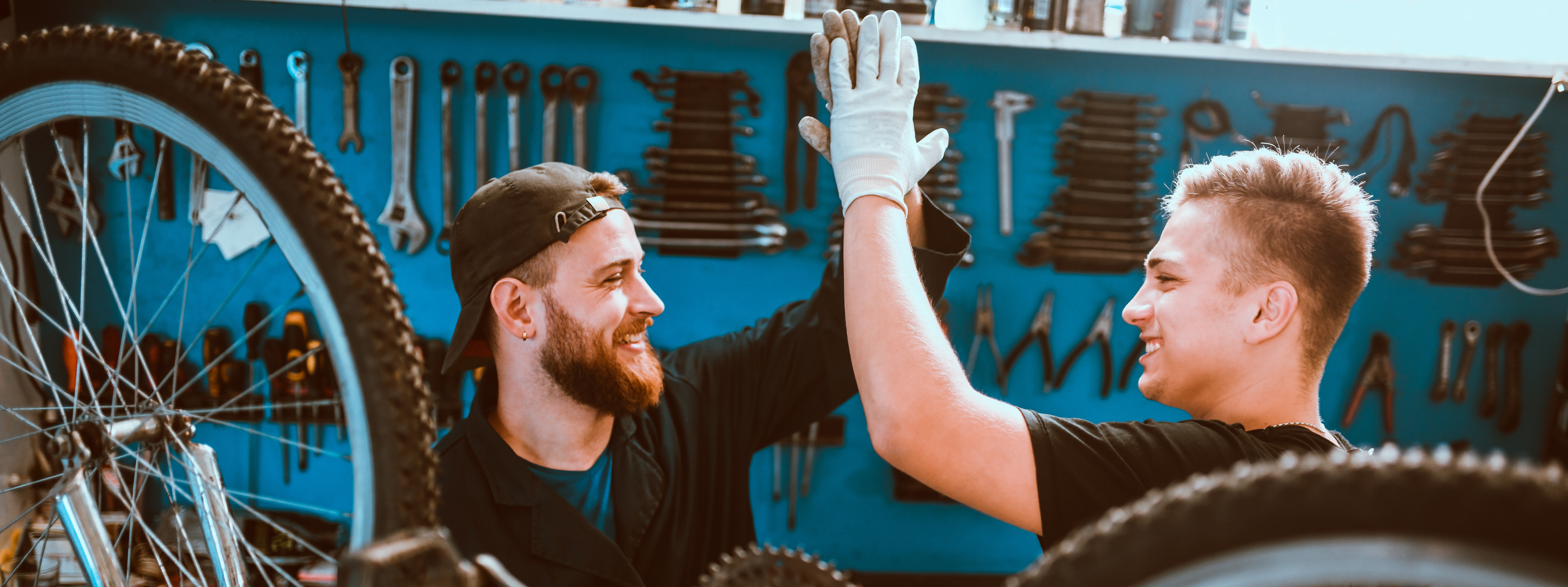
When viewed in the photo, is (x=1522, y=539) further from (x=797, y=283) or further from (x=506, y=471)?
(x=797, y=283)

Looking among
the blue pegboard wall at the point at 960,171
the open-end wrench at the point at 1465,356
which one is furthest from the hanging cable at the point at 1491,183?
the open-end wrench at the point at 1465,356

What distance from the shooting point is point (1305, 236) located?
86cm

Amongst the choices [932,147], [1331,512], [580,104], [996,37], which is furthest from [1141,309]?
[580,104]

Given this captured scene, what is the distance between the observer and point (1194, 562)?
1.12ft

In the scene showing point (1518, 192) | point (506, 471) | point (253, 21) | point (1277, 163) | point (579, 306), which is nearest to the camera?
point (1277, 163)

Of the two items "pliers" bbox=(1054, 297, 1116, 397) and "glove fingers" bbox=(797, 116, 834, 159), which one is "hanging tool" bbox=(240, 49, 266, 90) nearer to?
"glove fingers" bbox=(797, 116, 834, 159)

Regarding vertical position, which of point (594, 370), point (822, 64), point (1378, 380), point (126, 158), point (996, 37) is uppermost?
point (996, 37)

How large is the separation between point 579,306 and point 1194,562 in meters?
0.93

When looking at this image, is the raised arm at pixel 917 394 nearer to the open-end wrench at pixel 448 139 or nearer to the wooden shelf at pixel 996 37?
the wooden shelf at pixel 996 37

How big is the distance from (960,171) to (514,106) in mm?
1164

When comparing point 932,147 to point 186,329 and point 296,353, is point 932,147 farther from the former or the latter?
point 186,329

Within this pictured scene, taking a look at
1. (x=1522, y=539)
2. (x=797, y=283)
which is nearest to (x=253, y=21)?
(x=797, y=283)

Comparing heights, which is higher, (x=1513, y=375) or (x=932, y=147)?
(x=932, y=147)

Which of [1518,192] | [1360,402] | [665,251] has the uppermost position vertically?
[1518,192]
